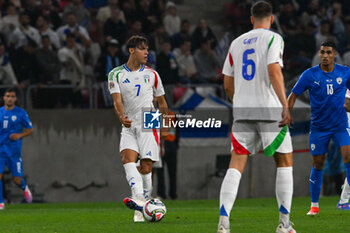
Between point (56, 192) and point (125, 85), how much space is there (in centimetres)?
1008

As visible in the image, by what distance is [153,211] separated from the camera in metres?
10.2

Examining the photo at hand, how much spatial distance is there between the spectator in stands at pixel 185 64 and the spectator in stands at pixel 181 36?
1.07 ft

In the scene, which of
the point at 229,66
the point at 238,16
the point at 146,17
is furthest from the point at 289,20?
the point at 229,66

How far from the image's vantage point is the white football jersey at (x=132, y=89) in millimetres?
10484

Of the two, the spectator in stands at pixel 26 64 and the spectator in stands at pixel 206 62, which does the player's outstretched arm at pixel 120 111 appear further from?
the spectator in stands at pixel 206 62

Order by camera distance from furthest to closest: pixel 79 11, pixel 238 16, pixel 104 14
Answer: pixel 238 16 → pixel 104 14 → pixel 79 11

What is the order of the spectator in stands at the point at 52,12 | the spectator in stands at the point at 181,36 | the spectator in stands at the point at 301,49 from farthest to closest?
1. the spectator in stands at the point at 301,49
2. the spectator in stands at the point at 181,36
3. the spectator in stands at the point at 52,12

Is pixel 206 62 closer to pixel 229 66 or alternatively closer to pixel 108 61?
pixel 108 61

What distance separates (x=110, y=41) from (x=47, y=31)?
6.03 ft

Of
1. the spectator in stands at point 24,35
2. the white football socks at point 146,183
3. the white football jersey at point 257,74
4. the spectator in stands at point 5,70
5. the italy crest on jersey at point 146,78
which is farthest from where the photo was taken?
the spectator in stands at point 24,35

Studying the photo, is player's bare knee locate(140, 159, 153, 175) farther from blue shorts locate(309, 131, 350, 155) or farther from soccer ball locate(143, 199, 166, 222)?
blue shorts locate(309, 131, 350, 155)

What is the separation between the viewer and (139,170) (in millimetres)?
10859

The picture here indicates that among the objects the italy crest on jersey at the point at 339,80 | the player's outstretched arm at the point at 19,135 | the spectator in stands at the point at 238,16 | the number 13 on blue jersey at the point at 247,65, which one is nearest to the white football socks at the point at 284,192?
the number 13 on blue jersey at the point at 247,65

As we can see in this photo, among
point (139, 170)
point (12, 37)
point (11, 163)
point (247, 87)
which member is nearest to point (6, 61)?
point (12, 37)
